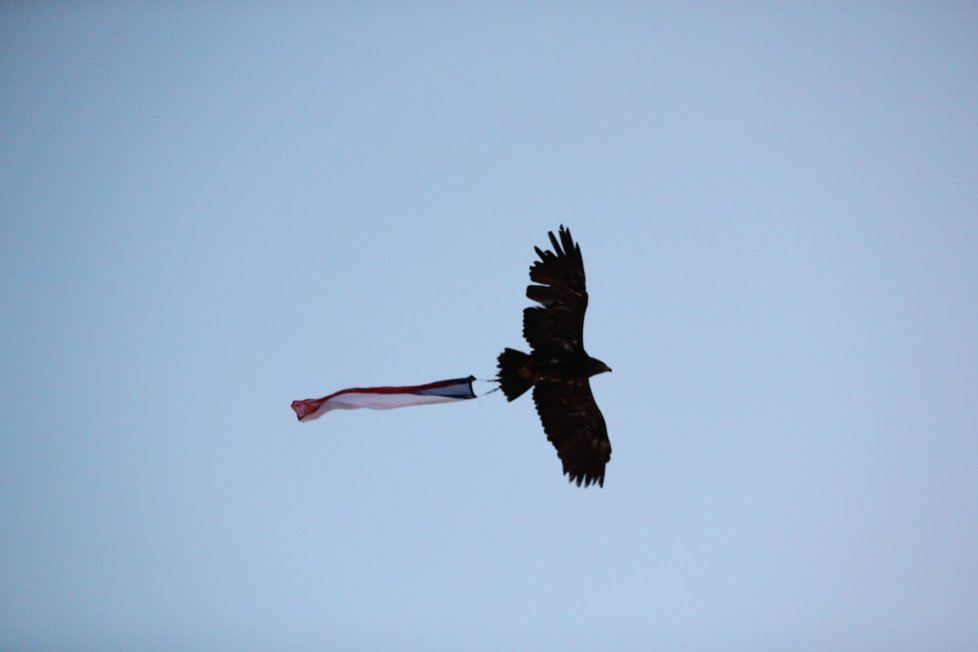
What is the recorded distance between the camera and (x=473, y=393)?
13.2 meters

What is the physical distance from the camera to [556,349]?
1366 cm

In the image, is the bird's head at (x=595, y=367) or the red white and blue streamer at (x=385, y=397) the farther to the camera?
the bird's head at (x=595, y=367)

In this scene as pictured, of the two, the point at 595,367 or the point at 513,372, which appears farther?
the point at 595,367

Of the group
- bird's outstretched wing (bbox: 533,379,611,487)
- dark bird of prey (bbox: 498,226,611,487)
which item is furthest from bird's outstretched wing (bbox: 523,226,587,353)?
bird's outstretched wing (bbox: 533,379,611,487)

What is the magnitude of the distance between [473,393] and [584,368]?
2129 millimetres

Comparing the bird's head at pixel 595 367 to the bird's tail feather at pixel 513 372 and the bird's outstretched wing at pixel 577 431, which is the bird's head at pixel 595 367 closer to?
the bird's outstretched wing at pixel 577 431

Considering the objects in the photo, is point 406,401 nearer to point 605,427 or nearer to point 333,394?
point 333,394

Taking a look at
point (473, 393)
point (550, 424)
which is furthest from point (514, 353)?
point (550, 424)

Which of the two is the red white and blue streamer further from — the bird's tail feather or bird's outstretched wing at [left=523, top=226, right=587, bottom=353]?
bird's outstretched wing at [left=523, top=226, right=587, bottom=353]

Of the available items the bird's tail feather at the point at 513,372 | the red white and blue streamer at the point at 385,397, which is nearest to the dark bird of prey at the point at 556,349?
the bird's tail feather at the point at 513,372

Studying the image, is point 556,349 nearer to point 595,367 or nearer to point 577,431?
point 595,367

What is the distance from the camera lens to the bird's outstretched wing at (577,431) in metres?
14.3

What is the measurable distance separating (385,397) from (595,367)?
384cm

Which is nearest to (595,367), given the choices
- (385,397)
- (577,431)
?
(577,431)
